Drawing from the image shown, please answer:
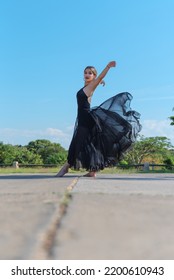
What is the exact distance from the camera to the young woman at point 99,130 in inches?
191

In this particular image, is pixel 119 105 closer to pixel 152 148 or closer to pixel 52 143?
pixel 152 148

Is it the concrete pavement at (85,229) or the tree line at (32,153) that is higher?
the tree line at (32,153)

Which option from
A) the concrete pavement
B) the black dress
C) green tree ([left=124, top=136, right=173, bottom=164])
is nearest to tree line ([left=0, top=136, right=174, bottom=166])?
green tree ([left=124, top=136, right=173, bottom=164])

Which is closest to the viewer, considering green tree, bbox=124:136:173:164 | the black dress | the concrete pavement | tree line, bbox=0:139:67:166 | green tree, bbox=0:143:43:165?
the concrete pavement

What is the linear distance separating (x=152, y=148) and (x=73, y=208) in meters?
45.9

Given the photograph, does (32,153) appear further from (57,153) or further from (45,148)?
(45,148)

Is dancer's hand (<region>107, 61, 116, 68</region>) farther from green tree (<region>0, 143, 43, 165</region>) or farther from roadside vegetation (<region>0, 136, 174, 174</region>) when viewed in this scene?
green tree (<region>0, 143, 43, 165</region>)

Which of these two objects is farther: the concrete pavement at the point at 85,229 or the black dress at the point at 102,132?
the black dress at the point at 102,132

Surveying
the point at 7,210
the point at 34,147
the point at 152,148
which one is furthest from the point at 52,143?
the point at 7,210

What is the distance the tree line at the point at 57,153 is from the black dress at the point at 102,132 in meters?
25.5

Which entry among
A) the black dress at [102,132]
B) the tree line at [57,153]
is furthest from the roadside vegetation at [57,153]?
the black dress at [102,132]

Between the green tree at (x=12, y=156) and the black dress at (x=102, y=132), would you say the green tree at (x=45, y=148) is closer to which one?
the green tree at (x=12, y=156)

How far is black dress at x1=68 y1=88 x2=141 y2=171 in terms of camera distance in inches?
191
